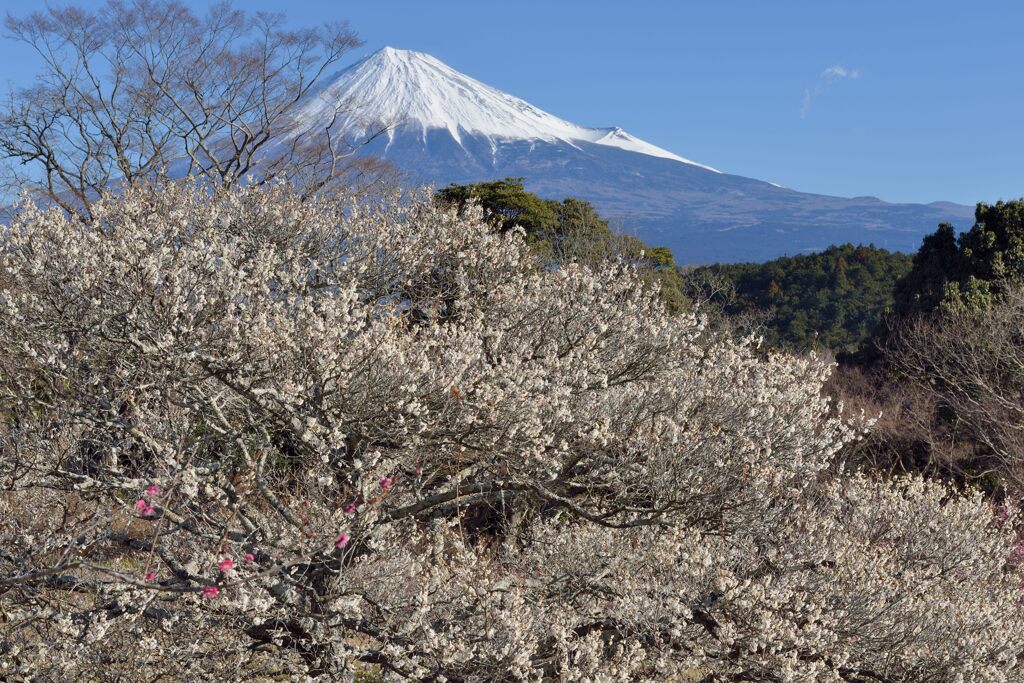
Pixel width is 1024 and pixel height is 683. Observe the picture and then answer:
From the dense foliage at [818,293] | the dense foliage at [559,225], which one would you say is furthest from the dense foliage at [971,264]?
the dense foliage at [818,293]

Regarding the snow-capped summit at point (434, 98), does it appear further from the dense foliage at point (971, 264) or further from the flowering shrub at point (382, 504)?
the flowering shrub at point (382, 504)

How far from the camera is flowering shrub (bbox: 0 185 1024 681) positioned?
5680mm

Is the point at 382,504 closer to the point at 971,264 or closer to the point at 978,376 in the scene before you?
the point at 978,376

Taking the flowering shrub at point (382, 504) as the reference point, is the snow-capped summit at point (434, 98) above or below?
above

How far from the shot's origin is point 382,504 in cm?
614

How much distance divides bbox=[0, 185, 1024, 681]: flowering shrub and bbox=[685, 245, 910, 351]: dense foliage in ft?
94.8

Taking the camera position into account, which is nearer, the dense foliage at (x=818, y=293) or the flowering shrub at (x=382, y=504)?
the flowering shrub at (x=382, y=504)

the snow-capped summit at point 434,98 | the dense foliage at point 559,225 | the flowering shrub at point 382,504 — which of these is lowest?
the flowering shrub at point 382,504

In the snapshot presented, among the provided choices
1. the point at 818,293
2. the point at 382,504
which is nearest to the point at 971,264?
the point at 818,293

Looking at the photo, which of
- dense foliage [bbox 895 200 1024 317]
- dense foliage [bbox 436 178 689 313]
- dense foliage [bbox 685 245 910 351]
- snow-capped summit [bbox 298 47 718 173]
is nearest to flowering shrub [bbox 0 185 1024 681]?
dense foliage [bbox 436 178 689 313]

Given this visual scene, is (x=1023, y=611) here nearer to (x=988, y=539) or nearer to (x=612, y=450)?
(x=988, y=539)

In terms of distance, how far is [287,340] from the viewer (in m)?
5.62

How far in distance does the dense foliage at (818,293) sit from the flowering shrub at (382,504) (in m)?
28.9

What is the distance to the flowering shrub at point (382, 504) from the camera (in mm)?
5680
